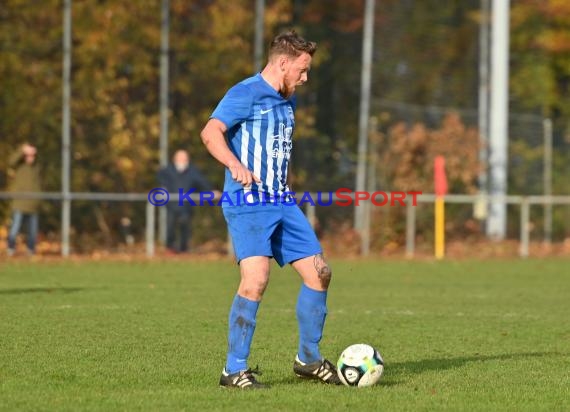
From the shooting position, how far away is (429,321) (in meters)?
12.0

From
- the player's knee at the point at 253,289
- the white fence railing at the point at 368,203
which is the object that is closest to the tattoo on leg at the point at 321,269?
the player's knee at the point at 253,289

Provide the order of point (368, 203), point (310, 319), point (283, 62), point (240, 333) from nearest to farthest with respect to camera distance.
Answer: point (240, 333), point (283, 62), point (310, 319), point (368, 203)

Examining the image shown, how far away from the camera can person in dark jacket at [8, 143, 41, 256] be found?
2161cm

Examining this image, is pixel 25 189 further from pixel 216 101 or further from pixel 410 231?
pixel 410 231

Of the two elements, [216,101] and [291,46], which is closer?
[291,46]

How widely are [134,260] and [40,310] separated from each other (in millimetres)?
9581

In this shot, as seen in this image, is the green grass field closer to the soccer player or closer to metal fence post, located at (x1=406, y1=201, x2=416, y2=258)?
the soccer player

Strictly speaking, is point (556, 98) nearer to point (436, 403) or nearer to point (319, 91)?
point (319, 91)

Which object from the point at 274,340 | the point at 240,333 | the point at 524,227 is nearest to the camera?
the point at 240,333

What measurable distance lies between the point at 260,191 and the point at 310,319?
866 millimetres

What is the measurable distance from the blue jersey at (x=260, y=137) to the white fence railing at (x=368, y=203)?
14572 millimetres

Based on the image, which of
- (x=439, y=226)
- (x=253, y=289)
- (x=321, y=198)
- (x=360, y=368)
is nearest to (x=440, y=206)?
(x=439, y=226)

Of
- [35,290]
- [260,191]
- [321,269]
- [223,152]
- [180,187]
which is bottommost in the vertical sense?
[35,290]

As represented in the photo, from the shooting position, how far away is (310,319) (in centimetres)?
794
